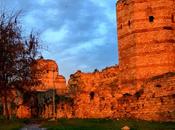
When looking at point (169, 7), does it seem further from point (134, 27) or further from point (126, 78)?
point (126, 78)

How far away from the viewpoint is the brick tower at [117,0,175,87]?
2786 centimetres

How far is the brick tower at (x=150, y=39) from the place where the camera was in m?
27.9

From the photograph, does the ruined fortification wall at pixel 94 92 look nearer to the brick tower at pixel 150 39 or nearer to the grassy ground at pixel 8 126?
the brick tower at pixel 150 39

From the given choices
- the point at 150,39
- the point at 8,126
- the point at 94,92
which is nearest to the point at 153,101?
the point at 94,92

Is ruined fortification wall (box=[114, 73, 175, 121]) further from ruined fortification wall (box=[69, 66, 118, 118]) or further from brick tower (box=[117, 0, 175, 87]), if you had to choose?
brick tower (box=[117, 0, 175, 87])

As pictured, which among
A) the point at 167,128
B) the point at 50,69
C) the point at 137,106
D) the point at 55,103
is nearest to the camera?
the point at 167,128

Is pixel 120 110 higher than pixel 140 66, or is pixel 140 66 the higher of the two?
pixel 140 66

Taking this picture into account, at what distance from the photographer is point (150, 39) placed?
2794 cm

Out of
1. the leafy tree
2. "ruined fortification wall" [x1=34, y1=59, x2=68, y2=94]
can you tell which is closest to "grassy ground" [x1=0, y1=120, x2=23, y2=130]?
the leafy tree

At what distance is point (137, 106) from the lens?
24266mm

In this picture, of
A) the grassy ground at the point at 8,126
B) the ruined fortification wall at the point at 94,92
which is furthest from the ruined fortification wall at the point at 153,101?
the grassy ground at the point at 8,126

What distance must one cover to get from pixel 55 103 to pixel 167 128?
48.5ft

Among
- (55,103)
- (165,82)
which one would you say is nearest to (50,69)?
(55,103)

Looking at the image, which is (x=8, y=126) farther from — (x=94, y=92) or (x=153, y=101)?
(x=94, y=92)
